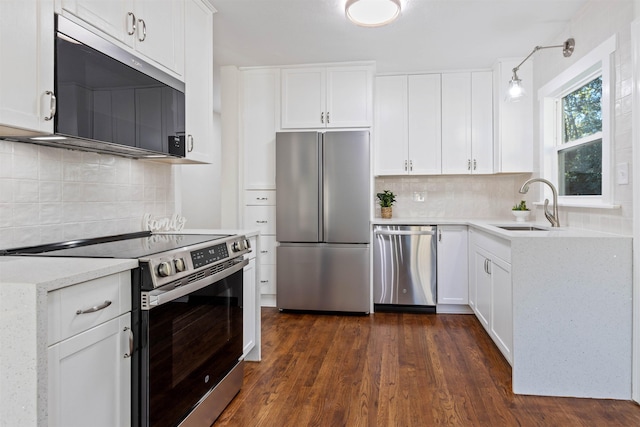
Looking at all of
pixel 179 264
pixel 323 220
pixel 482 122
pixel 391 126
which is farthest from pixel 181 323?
pixel 482 122

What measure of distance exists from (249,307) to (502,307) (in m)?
1.64

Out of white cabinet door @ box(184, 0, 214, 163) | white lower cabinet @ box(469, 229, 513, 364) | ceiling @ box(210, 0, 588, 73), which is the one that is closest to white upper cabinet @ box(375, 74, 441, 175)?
ceiling @ box(210, 0, 588, 73)

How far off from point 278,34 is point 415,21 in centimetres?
111

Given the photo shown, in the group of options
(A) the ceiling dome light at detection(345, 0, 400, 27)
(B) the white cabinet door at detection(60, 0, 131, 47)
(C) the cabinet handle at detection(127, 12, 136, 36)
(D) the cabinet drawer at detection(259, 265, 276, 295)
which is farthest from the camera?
(D) the cabinet drawer at detection(259, 265, 276, 295)

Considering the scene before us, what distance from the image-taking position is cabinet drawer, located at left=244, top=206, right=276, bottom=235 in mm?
3926

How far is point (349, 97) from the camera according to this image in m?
3.83

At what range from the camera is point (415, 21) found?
2.91 metres

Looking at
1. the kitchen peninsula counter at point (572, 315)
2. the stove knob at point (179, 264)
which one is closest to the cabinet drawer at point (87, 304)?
the stove knob at point (179, 264)

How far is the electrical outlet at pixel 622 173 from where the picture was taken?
2182 mm

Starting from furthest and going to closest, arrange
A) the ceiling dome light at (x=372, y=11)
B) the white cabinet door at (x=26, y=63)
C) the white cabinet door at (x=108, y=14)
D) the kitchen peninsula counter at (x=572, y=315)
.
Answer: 1. the ceiling dome light at (x=372, y=11)
2. the kitchen peninsula counter at (x=572, y=315)
3. the white cabinet door at (x=108, y=14)
4. the white cabinet door at (x=26, y=63)

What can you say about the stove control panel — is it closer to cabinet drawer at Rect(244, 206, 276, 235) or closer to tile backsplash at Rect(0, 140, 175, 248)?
tile backsplash at Rect(0, 140, 175, 248)

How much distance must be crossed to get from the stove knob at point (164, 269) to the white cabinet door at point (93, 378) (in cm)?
17

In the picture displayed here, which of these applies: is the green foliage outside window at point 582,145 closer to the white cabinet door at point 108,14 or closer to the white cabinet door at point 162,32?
the white cabinet door at point 162,32

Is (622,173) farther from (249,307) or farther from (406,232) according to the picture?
(249,307)
